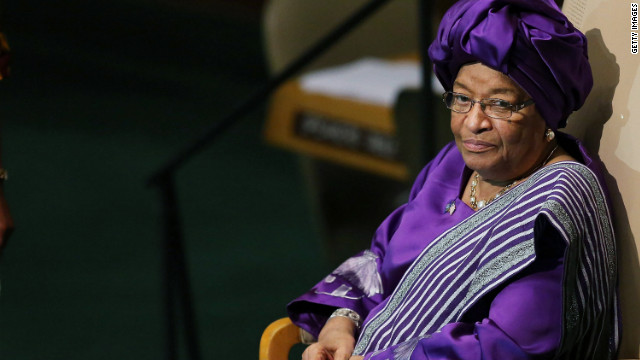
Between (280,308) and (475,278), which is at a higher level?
(475,278)

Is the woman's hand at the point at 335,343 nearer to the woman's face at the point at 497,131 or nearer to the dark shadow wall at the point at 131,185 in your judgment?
the woman's face at the point at 497,131

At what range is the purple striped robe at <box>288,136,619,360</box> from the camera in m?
1.75

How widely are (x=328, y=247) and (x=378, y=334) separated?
2.70 m

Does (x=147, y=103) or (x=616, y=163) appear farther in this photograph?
(x=147, y=103)

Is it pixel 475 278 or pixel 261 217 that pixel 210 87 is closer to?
pixel 261 217

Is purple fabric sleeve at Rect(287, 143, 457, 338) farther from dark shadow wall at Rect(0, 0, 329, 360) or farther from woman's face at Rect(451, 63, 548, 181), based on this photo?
dark shadow wall at Rect(0, 0, 329, 360)

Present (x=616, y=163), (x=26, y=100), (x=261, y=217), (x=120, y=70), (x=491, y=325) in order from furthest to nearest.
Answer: (x=120, y=70)
(x=26, y=100)
(x=261, y=217)
(x=616, y=163)
(x=491, y=325)

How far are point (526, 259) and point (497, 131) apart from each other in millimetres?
272

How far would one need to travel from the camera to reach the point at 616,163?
2037 millimetres

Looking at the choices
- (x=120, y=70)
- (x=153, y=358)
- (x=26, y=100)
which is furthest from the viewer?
(x=120, y=70)

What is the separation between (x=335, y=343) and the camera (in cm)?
218

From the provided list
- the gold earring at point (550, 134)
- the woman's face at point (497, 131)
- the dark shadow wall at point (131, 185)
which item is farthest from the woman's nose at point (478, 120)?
the dark shadow wall at point (131, 185)

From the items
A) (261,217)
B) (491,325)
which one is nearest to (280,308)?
(261,217)

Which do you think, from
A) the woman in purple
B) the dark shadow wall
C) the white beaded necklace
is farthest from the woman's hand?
the dark shadow wall
